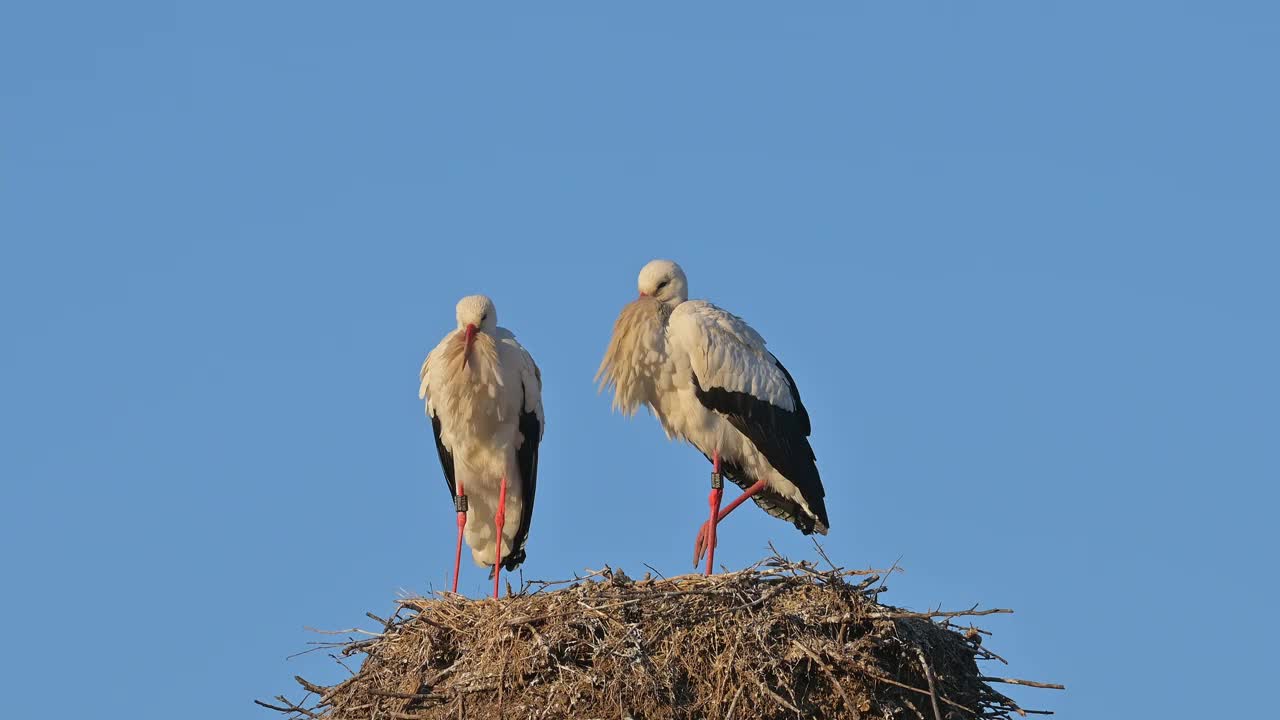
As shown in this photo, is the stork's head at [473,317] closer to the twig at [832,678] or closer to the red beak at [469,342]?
the red beak at [469,342]

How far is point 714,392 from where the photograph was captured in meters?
9.89

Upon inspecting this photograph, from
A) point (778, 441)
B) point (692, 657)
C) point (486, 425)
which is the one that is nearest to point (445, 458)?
point (486, 425)

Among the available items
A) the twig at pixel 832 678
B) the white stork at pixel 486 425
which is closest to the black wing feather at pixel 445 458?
the white stork at pixel 486 425

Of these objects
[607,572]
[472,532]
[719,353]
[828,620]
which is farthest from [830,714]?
[472,532]

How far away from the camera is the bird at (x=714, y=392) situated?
9.89m

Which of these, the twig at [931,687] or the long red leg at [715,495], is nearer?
the twig at [931,687]

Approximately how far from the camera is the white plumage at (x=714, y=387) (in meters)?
9.89


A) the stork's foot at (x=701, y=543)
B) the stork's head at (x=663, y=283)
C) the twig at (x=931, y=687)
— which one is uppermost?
the stork's head at (x=663, y=283)

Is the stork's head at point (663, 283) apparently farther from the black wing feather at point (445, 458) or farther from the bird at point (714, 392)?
the black wing feather at point (445, 458)

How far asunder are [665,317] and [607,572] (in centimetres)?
218

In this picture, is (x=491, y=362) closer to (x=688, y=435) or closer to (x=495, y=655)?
(x=688, y=435)

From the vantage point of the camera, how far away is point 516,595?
8.27m

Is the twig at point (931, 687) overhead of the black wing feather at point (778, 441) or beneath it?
beneath

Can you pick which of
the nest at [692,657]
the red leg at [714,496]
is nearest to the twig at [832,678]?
the nest at [692,657]
